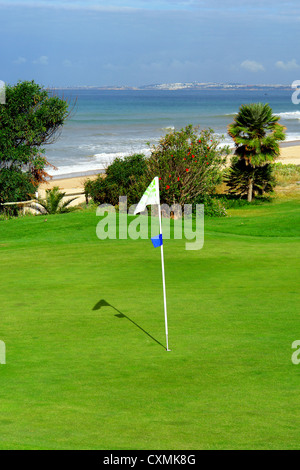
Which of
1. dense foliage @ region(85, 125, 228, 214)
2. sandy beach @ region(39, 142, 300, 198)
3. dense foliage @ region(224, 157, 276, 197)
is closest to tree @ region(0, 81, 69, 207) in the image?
sandy beach @ region(39, 142, 300, 198)

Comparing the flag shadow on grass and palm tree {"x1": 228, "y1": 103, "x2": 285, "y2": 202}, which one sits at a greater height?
palm tree {"x1": 228, "y1": 103, "x2": 285, "y2": 202}

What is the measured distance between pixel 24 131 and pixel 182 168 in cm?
866

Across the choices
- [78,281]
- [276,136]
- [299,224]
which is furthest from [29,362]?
[276,136]

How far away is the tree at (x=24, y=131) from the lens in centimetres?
3055

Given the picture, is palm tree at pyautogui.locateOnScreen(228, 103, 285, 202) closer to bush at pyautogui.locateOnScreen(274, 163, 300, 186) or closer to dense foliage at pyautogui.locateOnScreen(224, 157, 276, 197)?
dense foliage at pyautogui.locateOnScreen(224, 157, 276, 197)

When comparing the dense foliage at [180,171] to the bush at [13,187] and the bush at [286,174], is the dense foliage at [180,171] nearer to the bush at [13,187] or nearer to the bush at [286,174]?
the bush at [13,187]

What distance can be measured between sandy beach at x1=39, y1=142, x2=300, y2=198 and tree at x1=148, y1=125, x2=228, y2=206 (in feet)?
29.7

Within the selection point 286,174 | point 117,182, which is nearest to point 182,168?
point 117,182

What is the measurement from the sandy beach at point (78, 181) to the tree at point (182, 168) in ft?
29.7

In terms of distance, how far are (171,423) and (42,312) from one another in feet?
14.7

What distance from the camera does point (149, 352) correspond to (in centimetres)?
811

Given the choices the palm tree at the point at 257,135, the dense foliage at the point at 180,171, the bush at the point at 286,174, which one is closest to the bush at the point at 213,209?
the dense foliage at the point at 180,171

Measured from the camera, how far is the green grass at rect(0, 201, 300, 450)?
19.3 ft
